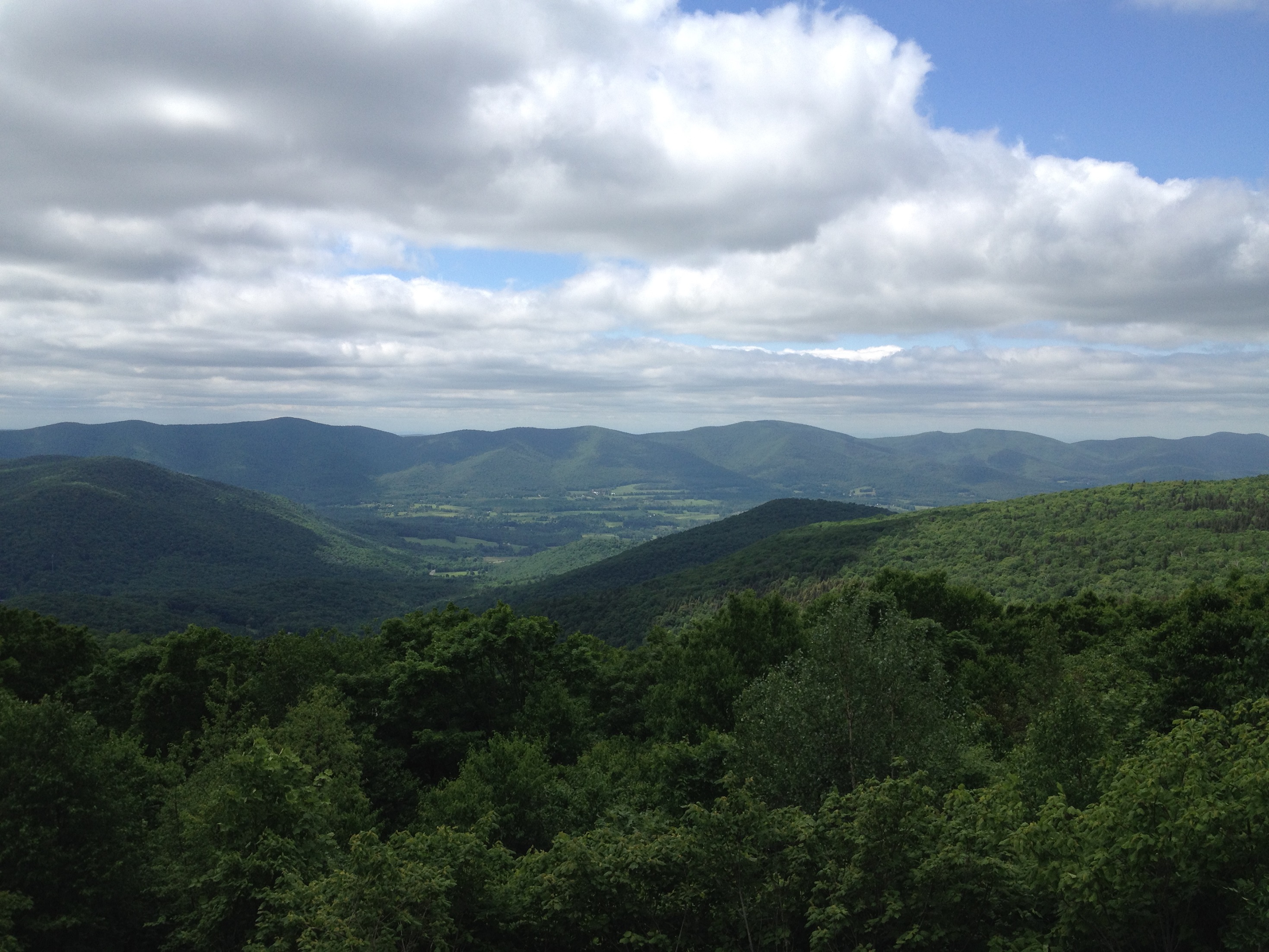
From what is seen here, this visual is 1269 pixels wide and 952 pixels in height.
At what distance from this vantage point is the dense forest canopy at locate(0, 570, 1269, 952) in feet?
46.6

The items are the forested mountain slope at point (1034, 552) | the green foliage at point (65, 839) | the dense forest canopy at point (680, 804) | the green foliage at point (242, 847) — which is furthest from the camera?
Answer: the forested mountain slope at point (1034, 552)

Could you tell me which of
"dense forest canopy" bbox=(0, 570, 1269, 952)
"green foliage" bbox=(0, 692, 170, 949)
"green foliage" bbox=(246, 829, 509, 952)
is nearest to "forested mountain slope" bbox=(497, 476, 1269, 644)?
"dense forest canopy" bbox=(0, 570, 1269, 952)

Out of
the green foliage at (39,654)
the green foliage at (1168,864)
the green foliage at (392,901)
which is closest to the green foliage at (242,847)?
the green foliage at (392,901)

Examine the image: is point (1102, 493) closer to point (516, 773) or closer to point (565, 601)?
point (565, 601)

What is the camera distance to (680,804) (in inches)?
1235

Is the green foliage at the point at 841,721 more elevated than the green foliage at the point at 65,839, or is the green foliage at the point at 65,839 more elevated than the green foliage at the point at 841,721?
the green foliage at the point at 841,721

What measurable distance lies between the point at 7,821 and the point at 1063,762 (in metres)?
31.4

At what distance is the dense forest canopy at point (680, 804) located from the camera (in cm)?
1420

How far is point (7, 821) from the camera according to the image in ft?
70.4

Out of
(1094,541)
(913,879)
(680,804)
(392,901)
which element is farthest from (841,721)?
(1094,541)

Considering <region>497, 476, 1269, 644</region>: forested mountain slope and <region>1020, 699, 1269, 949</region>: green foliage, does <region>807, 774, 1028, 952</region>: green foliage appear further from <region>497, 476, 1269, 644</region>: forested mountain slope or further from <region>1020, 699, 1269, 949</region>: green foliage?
<region>497, 476, 1269, 644</region>: forested mountain slope

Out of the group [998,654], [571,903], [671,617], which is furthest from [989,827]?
[671,617]

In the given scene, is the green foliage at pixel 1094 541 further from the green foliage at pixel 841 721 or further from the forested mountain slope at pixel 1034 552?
the green foliage at pixel 841 721

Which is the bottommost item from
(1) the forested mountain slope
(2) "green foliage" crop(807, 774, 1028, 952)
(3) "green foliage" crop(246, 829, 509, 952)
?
(1) the forested mountain slope
